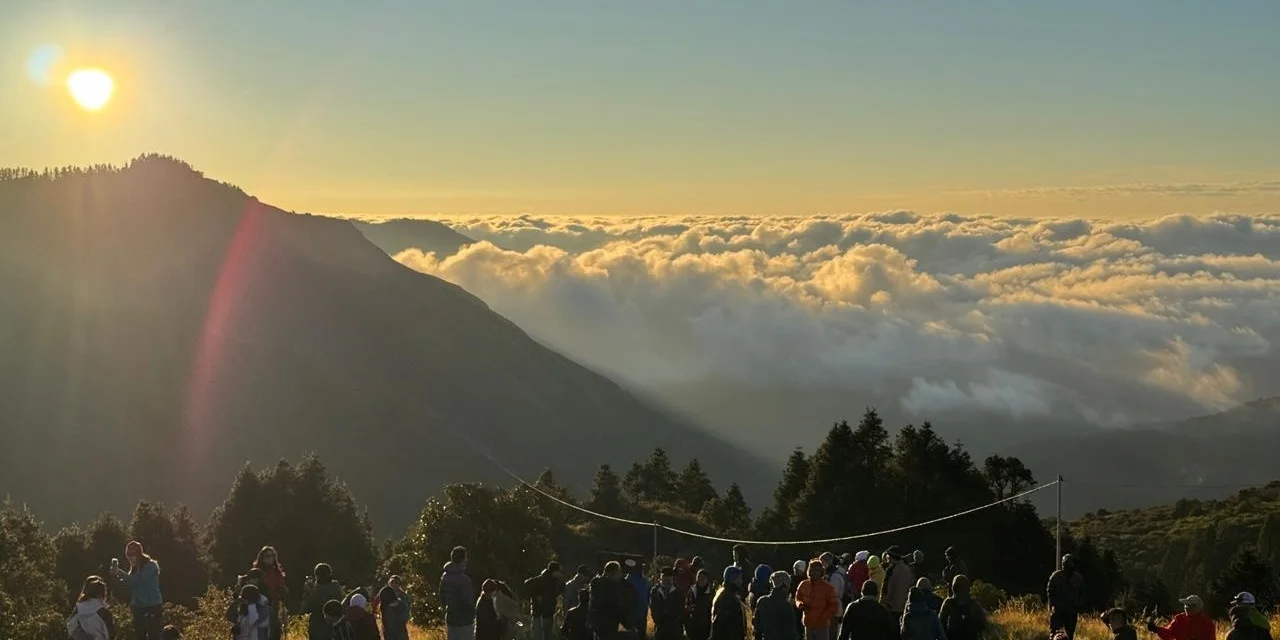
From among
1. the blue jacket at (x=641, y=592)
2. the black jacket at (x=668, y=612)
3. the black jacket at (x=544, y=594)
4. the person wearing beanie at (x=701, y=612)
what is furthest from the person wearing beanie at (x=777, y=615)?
the black jacket at (x=544, y=594)

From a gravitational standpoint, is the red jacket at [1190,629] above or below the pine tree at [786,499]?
above

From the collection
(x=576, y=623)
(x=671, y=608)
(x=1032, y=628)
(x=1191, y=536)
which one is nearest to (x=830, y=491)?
(x=1191, y=536)

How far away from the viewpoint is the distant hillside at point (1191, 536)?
6294 cm

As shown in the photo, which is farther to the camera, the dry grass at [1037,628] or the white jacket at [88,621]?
the dry grass at [1037,628]

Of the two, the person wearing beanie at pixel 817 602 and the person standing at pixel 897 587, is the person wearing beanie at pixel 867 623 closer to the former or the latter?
the person wearing beanie at pixel 817 602

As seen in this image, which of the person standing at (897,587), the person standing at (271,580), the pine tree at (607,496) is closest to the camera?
the person standing at (271,580)

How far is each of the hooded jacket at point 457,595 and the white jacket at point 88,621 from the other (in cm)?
455

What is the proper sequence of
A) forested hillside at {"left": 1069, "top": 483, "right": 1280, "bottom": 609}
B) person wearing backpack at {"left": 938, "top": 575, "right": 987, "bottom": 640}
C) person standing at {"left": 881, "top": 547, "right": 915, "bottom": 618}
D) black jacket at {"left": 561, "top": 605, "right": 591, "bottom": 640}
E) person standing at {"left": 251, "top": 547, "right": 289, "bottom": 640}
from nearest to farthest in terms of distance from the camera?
person wearing backpack at {"left": 938, "top": 575, "right": 987, "bottom": 640} < person standing at {"left": 251, "top": 547, "right": 289, "bottom": 640} < black jacket at {"left": 561, "top": 605, "right": 591, "bottom": 640} < person standing at {"left": 881, "top": 547, "right": 915, "bottom": 618} < forested hillside at {"left": 1069, "top": 483, "right": 1280, "bottom": 609}

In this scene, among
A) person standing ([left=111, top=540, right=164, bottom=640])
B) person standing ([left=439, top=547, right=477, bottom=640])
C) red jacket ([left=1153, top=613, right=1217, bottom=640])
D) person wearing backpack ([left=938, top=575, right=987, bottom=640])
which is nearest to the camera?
red jacket ([left=1153, top=613, right=1217, bottom=640])

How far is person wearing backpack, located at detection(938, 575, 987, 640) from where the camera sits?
15406 mm

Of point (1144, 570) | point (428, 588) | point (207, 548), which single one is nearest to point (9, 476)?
point (207, 548)

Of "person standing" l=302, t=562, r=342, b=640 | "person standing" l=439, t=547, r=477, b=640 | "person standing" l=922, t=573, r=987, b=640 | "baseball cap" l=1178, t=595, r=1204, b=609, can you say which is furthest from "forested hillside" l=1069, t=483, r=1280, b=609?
"person standing" l=302, t=562, r=342, b=640

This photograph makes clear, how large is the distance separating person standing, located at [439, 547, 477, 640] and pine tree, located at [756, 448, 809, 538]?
43.1 metres

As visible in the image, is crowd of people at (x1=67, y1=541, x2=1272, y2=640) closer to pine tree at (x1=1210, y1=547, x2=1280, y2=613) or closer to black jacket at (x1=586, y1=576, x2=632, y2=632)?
black jacket at (x1=586, y1=576, x2=632, y2=632)
